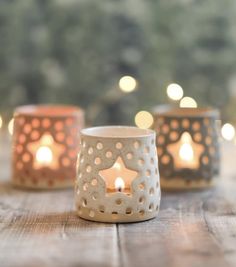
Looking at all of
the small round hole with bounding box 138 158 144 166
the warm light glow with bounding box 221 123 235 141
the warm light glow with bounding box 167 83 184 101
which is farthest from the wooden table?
the warm light glow with bounding box 167 83 184 101

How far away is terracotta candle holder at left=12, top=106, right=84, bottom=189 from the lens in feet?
4.56

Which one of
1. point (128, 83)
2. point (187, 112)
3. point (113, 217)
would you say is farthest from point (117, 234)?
point (128, 83)

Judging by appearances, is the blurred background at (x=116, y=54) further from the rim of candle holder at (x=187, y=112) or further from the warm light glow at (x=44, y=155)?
the warm light glow at (x=44, y=155)

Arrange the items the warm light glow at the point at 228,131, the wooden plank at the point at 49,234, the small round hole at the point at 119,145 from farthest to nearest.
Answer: the warm light glow at the point at 228,131 < the small round hole at the point at 119,145 < the wooden plank at the point at 49,234

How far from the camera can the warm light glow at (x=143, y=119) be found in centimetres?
207

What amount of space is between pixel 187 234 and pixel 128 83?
1089mm

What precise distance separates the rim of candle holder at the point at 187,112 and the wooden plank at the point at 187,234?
0.17m

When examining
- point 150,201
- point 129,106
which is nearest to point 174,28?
point 129,106

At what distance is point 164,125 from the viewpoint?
1.41 m

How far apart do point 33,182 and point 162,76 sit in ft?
2.80

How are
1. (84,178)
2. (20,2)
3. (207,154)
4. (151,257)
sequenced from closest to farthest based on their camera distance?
(151,257)
(84,178)
(207,154)
(20,2)

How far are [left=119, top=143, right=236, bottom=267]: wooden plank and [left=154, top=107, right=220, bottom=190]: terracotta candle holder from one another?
0.04m

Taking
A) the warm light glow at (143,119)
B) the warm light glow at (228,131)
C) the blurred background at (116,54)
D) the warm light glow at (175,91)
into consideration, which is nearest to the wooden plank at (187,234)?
the warm light glow at (228,131)

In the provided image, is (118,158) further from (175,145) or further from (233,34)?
(233,34)
